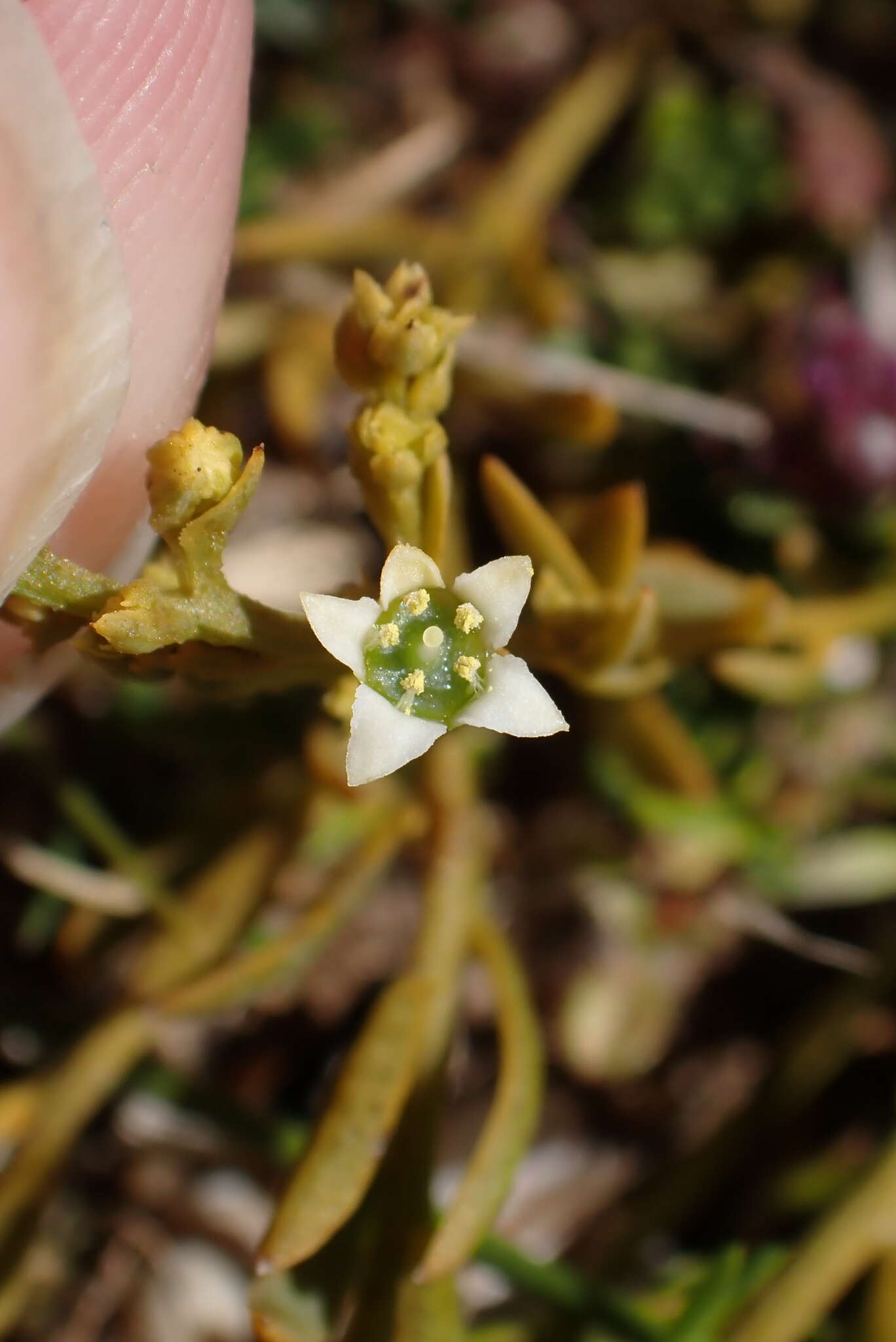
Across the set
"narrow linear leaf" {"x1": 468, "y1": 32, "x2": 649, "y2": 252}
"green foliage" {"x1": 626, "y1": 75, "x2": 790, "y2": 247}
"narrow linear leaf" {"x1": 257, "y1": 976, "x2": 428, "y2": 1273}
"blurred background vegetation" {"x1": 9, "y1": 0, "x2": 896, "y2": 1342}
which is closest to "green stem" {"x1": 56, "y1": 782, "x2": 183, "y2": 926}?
"blurred background vegetation" {"x1": 9, "y1": 0, "x2": 896, "y2": 1342}

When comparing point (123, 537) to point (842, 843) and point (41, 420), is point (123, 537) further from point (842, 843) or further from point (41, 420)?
point (842, 843)

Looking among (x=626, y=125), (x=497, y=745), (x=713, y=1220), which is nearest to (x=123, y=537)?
(x=497, y=745)

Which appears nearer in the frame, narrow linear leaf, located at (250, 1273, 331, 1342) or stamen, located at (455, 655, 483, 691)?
stamen, located at (455, 655, 483, 691)

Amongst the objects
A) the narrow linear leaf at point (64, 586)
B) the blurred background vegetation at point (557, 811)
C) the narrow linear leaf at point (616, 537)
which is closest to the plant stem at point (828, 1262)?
the blurred background vegetation at point (557, 811)

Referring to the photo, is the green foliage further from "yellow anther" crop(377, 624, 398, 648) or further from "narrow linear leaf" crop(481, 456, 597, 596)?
"yellow anther" crop(377, 624, 398, 648)

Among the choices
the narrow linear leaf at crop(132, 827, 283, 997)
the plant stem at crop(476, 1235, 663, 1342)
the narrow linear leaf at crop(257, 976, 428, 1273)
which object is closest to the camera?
the narrow linear leaf at crop(257, 976, 428, 1273)

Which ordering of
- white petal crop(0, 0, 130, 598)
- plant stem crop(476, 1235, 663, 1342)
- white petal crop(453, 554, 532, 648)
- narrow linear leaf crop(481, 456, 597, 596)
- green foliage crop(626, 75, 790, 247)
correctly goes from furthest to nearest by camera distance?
green foliage crop(626, 75, 790, 247)
plant stem crop(476, 1235, 663, 1342)
narrow linear leaf crop(481, 456, 597, 596)
white petal crop(453, 554, 532, 648)
white petal crop(0, 0, 130, 598)
